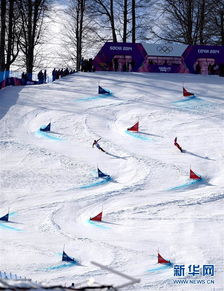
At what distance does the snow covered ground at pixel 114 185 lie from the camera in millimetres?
10281

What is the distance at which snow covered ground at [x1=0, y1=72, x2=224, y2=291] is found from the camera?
1028cm

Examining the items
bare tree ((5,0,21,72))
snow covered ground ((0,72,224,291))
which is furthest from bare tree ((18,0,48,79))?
snow covered ground ((0,72,224,291))

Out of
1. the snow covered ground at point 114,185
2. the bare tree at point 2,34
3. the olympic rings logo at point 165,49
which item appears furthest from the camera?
the bare tree at point 2,34

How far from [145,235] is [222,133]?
293 inches

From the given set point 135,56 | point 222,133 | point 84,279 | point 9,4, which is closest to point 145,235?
point 84,279

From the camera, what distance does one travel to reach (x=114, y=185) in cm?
1427

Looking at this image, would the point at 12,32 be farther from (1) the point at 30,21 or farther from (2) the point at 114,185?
(2) the point at 114,185

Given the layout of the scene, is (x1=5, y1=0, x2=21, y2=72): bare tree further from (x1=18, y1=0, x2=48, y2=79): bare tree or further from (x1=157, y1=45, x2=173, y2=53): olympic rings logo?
(x1=157, y1=45, x2=173, y2=53): olympic rings logo

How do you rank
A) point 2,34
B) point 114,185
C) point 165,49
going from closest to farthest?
point 114,185 → point 165,49 → point 2,34

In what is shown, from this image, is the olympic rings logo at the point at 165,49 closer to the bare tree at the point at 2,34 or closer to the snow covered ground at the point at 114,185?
the snow covered ground at the point at 114,185

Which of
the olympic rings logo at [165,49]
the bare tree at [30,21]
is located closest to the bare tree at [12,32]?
the bare tree at [30,21]

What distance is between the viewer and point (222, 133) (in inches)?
703

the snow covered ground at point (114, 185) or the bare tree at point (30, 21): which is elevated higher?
the bare tree at point (30, 21)

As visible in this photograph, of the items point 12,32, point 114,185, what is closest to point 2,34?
point 12,32
